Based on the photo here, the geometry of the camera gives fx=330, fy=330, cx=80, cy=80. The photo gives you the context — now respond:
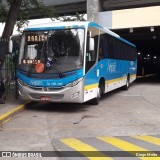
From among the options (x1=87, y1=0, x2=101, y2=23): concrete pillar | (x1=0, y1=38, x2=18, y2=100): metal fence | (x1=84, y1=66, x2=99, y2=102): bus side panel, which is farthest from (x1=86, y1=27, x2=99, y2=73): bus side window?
(x1=87, y1=0, x2=101, y2=23): concrete pillar

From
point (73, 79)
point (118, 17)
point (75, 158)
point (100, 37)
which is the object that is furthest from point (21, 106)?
point (118, 17)

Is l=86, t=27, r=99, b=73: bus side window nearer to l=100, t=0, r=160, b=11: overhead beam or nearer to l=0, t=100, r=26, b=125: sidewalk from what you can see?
l=0, t=100, r=26, b=125: sidewalk

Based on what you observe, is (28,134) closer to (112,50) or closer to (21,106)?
(21,106)

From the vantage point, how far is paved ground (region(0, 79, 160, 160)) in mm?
6934

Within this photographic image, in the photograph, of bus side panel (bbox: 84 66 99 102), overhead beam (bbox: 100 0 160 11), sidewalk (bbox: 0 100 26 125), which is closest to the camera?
sidewalk (bbox: 0 100 26 125)

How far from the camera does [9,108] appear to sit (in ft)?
35.8

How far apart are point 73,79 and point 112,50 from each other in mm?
5129

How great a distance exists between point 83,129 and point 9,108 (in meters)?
3.31

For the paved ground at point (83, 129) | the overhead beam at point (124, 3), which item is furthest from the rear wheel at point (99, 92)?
the overhead beam at point (124, 3)

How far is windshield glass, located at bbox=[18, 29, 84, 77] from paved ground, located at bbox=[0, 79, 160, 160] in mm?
1585

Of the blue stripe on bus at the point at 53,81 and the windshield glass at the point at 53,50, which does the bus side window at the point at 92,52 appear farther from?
the blue stripe on bus at the point at 53,81

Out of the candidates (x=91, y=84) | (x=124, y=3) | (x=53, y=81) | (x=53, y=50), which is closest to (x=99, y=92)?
(x=91, y=84)

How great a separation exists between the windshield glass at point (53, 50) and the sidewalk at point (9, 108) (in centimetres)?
132

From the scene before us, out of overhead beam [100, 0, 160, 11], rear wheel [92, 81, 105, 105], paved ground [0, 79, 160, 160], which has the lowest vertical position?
paved ground [0, 79, 160, 160]
